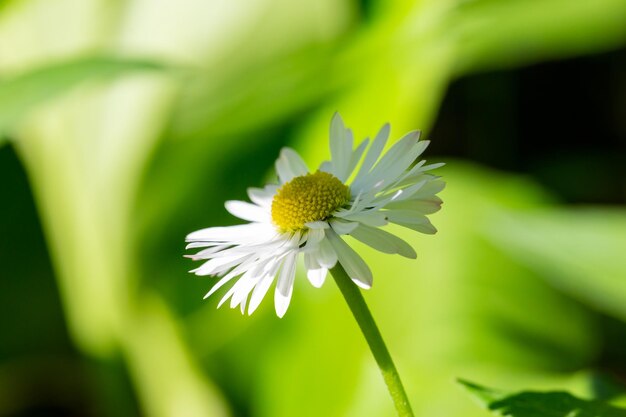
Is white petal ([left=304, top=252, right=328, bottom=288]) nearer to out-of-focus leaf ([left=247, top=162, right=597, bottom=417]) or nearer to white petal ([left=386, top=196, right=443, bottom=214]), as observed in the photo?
white petal ([left=386, top=196, right=443, bottom=214])

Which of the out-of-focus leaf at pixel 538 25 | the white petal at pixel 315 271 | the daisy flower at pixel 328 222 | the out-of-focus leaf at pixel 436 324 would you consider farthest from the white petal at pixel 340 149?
the out-of-focus leaf at pixel 538 25

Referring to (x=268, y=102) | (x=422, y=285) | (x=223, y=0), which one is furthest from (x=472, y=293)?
(x=223, y=0)

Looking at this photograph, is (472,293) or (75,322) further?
(75,322)

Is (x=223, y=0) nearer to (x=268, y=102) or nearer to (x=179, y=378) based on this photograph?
(x=268, y=102)

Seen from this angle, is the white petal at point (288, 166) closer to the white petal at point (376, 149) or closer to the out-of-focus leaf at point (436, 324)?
the white petal at point (376, 149)

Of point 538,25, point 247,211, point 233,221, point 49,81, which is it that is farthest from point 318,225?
point 538,25

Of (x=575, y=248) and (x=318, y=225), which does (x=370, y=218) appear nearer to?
(x=318, y=225)

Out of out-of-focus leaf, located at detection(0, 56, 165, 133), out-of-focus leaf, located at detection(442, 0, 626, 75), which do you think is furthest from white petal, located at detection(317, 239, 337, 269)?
out-of-focus leaf, located at detection(442, 0, 626, 75)
